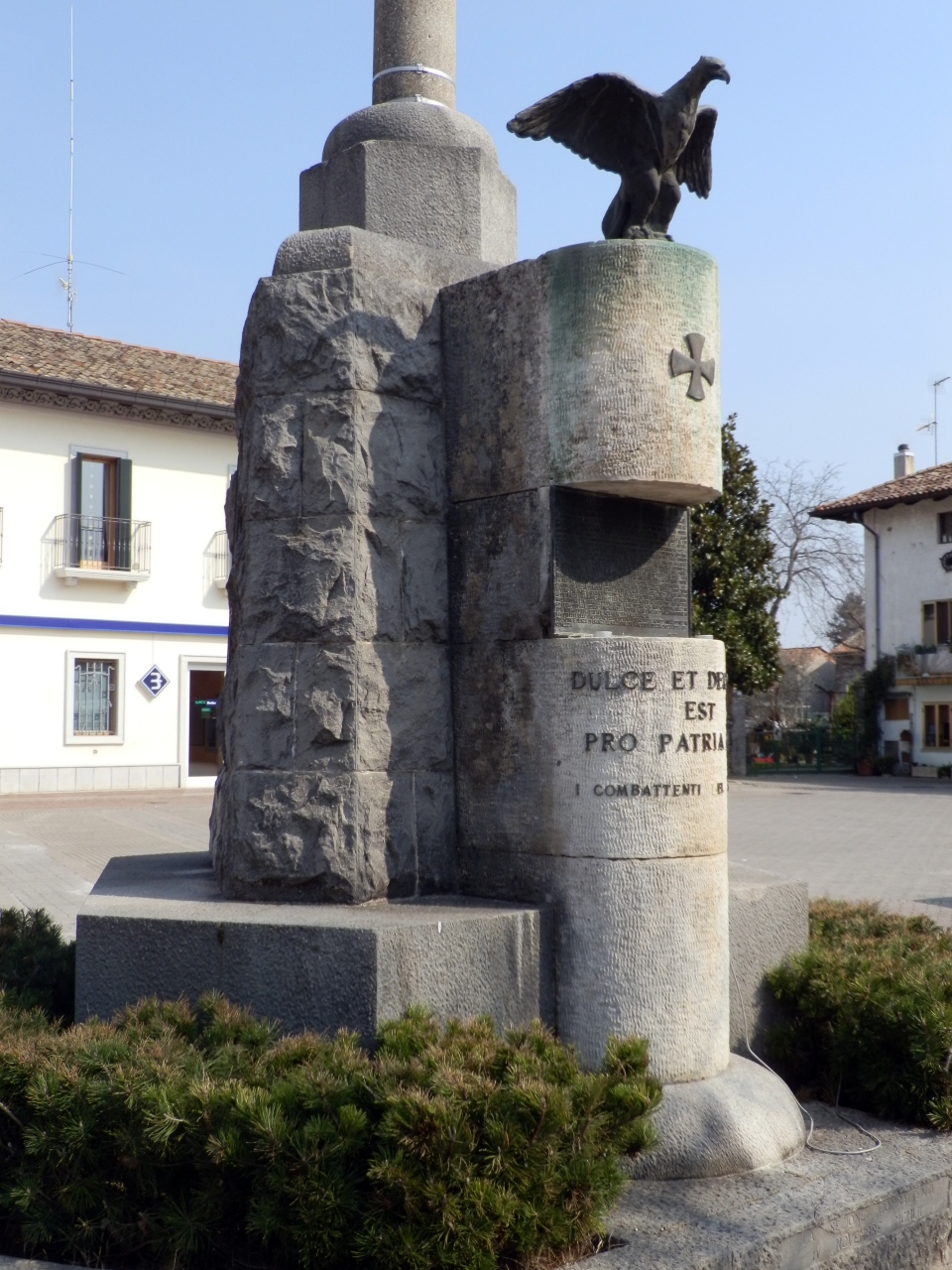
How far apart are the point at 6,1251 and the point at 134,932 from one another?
3.39 feet

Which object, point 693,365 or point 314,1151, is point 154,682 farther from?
point 314,1151

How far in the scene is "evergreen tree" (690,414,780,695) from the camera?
27.8 meters

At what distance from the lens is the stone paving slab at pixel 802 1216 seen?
3.23 metres

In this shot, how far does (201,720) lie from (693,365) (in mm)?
22264

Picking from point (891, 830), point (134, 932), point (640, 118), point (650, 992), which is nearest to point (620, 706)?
point (650, 992)

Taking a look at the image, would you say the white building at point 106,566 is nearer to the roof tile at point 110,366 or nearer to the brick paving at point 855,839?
the roof tile at point 110,366

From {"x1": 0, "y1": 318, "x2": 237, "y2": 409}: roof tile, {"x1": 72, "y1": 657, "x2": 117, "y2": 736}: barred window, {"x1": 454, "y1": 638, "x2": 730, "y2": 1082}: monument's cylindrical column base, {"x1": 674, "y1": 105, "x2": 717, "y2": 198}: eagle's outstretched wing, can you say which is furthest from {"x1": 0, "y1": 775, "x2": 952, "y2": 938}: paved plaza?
{"x1": 0, "y1": 318, "x2": 237, "y2": 409}: roof tile

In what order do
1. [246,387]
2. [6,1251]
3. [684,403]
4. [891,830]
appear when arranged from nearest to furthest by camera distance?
[6,1251]
[684,403]
[246,387]
[891,830]

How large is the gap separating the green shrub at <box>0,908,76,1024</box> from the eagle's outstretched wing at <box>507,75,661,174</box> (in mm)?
3327

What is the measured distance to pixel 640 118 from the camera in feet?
15.0

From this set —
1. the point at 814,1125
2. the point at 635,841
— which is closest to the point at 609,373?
the point at 635,841

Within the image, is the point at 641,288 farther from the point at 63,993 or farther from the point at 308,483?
the point at 63,993

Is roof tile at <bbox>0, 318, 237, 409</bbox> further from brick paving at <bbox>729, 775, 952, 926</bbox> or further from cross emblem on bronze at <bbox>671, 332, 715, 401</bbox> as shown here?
cross emblem on bronze at <bbox>671, 332, 715, 401</bbox>

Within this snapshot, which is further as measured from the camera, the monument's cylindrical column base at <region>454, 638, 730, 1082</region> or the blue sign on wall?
the blue sign on wall
